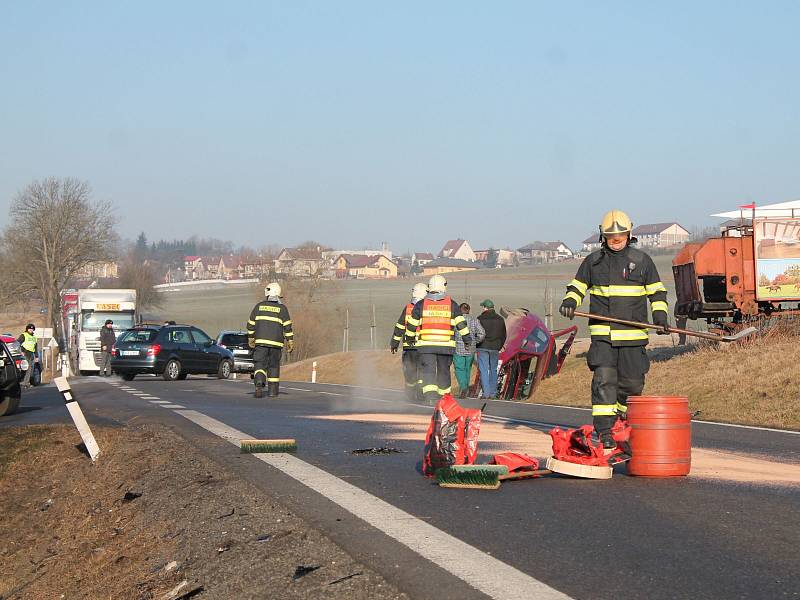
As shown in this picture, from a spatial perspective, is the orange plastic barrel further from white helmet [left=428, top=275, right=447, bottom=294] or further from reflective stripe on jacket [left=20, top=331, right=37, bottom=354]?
reflective stripe on jacket [left=20, top=331, right=37, bottom=354]

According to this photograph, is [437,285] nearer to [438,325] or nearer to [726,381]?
[438,325]

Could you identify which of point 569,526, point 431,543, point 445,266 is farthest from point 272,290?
point 445,266

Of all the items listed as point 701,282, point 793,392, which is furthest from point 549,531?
point 701,282

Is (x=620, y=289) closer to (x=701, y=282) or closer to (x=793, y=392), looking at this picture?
(x=793, y=392)

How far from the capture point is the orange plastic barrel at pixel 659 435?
8367 millimetres

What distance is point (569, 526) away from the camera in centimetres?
662

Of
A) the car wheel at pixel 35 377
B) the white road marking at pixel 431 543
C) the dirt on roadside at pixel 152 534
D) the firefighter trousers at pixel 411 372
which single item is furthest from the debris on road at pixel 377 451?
the car wheel at pixel 35 377

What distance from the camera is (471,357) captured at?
22.5 meters

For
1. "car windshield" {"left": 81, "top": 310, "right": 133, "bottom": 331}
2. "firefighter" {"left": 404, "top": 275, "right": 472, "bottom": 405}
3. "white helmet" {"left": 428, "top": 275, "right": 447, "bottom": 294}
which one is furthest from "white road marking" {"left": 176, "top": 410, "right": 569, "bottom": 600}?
"car windshield" {"left": 81, "top": 310, "right": 133, "bottom": 331}

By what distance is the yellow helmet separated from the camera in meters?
9.83

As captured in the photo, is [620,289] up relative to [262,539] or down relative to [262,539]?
up

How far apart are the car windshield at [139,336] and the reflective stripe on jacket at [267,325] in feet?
44.8

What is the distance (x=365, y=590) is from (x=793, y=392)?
13.8m

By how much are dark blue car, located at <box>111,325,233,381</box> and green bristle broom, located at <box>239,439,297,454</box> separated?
22.1 metres
